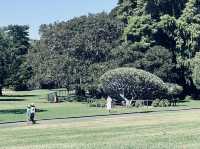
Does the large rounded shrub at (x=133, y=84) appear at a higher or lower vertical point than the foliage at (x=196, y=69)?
lower

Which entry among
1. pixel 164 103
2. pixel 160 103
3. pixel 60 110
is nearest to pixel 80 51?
pixel 160 103

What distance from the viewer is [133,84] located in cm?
6675

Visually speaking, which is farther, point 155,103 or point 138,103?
point 138,103

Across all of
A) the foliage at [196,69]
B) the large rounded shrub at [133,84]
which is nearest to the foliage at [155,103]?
the large rounded shrub at [133,84]

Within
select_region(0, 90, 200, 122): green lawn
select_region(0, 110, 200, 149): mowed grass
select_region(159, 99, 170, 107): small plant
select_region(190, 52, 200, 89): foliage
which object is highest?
select_region(190, 52, 200, 89): foliage

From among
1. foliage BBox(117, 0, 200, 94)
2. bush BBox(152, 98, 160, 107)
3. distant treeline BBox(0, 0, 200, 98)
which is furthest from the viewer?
foliage BBox(117, 0, 200, 94)

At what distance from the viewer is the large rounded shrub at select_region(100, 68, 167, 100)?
65.4m

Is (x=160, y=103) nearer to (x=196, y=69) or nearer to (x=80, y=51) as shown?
(x=196, y=69)

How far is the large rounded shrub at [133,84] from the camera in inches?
2576

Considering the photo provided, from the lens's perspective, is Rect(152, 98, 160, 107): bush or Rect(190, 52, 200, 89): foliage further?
Rect(190, 52, 200, 89): foliage

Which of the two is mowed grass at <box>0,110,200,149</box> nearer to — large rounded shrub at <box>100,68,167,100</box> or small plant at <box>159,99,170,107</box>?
small plant at <box>159,99,170,107</box>

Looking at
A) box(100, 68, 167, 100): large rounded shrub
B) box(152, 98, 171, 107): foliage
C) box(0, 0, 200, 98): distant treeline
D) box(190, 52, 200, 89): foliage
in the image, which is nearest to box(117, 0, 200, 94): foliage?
box(0, 0, 200, 98): distant treeline

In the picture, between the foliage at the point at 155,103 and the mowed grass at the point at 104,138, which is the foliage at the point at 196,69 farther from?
the mowed grass at the point at 104,138

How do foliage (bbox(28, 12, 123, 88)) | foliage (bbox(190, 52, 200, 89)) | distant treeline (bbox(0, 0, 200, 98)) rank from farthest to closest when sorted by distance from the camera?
1. foliage (bbox(28, 12, 123, 88))
2. distant treeline (bbox(0, 0, 200, 98))
3. foliage (bbox(190, 52, 200, 89))
